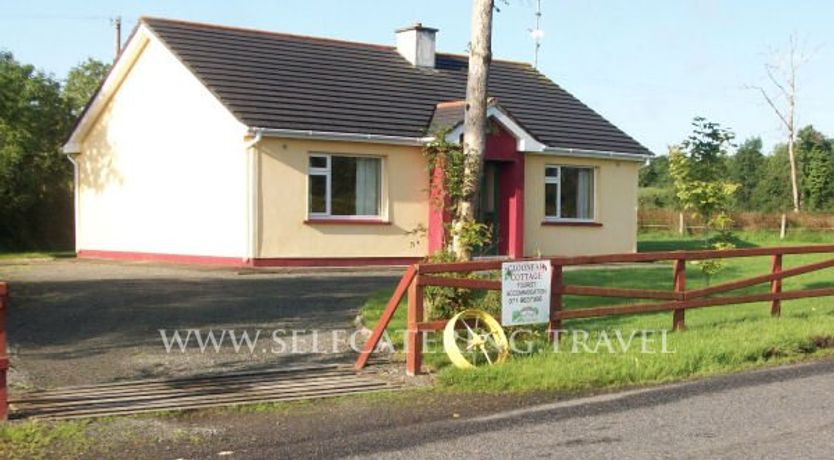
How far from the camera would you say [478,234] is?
1153 cm

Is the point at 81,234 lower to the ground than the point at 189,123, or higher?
lower

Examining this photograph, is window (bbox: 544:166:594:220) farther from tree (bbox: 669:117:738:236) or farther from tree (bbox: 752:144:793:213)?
tree (bbox: 752:144:793:213)

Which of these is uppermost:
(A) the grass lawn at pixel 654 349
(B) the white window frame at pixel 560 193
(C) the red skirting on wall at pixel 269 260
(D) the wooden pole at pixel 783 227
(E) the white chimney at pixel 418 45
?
(E) the white chimney at pixel 418 45

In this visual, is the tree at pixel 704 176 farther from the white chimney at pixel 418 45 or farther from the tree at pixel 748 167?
the tree at pixel 748 167

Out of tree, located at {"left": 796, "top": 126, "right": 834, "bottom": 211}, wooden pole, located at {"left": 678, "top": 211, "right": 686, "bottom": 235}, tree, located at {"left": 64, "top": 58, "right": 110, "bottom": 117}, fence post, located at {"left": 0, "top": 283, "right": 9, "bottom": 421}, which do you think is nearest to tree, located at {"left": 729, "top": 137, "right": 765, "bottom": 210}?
tree, located at {"left": 796, "top": 126, "right": 834, "bottom": 211}

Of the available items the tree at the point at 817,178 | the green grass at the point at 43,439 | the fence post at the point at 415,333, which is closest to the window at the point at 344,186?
the fence post at the point at 415,333

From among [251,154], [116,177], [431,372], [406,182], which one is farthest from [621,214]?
[431,372]

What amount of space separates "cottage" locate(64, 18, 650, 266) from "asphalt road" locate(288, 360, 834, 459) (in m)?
12.6

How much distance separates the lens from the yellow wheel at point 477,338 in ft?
32.6

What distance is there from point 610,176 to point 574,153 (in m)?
1.81

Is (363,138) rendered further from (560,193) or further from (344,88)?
(560,193)

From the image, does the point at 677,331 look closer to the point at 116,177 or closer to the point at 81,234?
the point at 116,177

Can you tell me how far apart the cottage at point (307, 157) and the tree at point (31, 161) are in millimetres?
4997

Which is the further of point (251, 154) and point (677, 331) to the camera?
point (251, 154)
